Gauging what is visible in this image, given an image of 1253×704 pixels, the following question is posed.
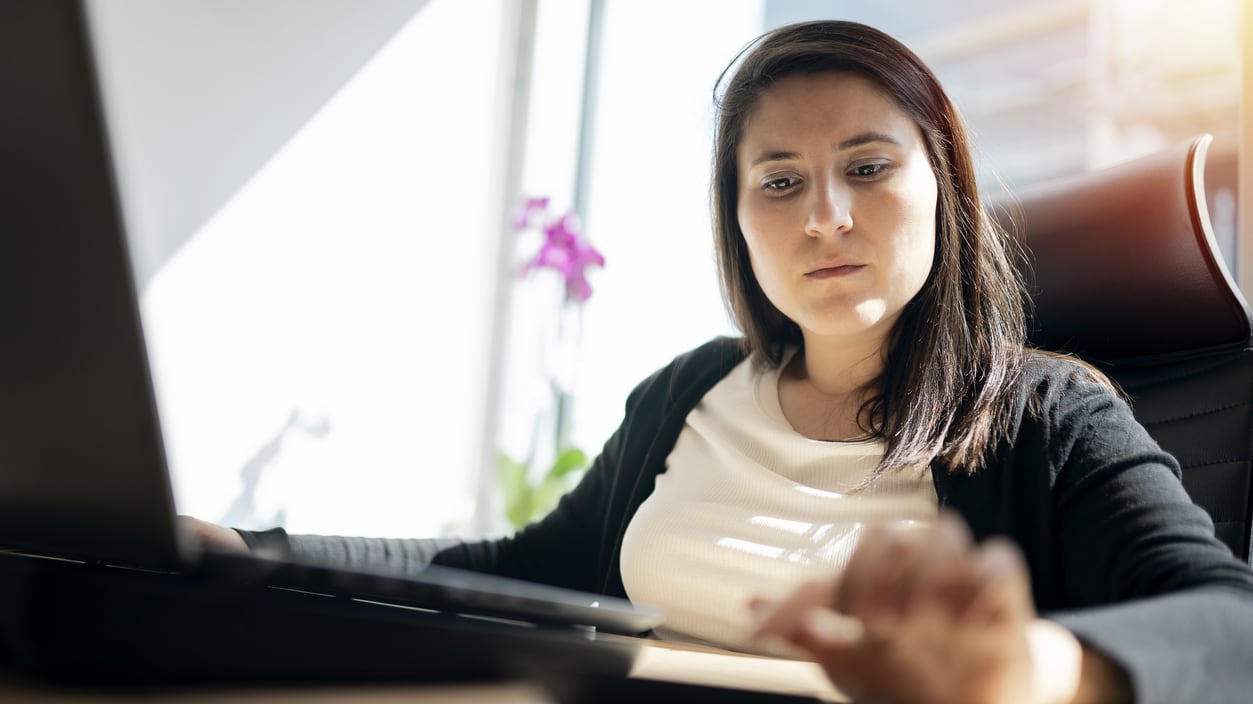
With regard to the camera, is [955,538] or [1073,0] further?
[1073,0]

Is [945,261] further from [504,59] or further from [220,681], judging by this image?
[504,59]

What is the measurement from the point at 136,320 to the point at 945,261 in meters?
0.92

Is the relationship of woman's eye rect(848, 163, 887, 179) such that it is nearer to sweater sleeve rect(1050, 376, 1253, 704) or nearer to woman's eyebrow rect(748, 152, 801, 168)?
woman's eyebrow rect(748, 152, 801, 168)

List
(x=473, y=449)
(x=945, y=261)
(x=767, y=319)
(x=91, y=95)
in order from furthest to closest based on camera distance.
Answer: (x=473, y=449), (x=767, y=319), (x=945, y=261), (x=91, y=95)

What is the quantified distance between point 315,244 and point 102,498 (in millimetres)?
1899

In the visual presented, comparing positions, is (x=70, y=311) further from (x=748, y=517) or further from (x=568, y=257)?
(x=568, y=257)

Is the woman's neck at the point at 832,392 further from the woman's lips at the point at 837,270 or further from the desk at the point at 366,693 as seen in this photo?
the desk at the point at 366,693

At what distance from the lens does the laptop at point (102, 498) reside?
34cm

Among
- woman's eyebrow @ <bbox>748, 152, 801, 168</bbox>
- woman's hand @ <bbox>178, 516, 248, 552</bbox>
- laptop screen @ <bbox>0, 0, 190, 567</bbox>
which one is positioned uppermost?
woman's eyebrow @ <bbox>748, 152, 801, 168</bbox>

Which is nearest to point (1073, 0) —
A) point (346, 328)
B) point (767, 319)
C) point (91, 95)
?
point (767, 319)

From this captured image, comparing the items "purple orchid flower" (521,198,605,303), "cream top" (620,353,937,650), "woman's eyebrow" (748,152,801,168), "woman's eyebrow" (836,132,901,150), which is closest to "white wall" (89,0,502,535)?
"purple orchid flower" (521,198,605,303)

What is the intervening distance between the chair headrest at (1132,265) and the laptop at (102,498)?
2.70ft

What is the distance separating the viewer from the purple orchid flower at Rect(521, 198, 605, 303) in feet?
7.25

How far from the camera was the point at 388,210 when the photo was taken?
2.34 metres
